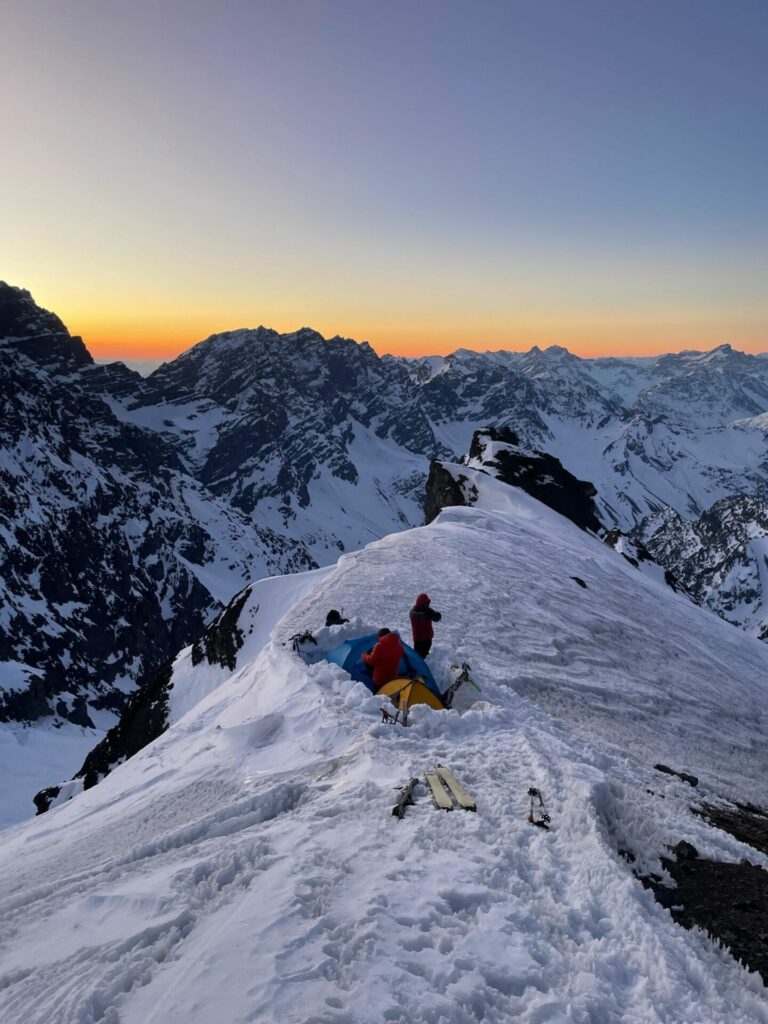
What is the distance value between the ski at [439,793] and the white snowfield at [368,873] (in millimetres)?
111

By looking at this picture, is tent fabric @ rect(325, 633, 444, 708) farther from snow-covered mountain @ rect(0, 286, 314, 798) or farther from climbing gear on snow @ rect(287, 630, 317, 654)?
snow-covered mountain @ rect(0, 286, 314, 798)

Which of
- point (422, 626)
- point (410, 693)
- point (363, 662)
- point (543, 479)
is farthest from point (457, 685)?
point (543, 479)

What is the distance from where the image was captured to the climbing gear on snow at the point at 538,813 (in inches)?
258

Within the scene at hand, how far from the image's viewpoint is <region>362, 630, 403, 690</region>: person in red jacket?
1152 centimetres

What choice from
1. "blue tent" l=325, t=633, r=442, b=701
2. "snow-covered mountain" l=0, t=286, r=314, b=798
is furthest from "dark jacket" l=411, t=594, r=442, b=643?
"snow-covered mountain" l=0, t=286, r=314, b=798

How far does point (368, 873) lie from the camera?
5.82 meters

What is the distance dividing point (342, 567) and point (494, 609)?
8.98 meters

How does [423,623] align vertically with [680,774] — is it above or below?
above

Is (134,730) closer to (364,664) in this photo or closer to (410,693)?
(364,664)

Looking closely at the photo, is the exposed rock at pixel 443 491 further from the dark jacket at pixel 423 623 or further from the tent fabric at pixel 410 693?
the tent fabric at pixel 410 693

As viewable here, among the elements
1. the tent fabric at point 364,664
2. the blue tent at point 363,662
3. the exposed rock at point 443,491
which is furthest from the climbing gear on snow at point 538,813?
the exposed rock at point 443,491

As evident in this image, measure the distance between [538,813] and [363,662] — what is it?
618 cm

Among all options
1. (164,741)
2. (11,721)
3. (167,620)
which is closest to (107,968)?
(164,741)

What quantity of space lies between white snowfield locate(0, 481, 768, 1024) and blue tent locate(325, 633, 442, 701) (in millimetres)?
591
